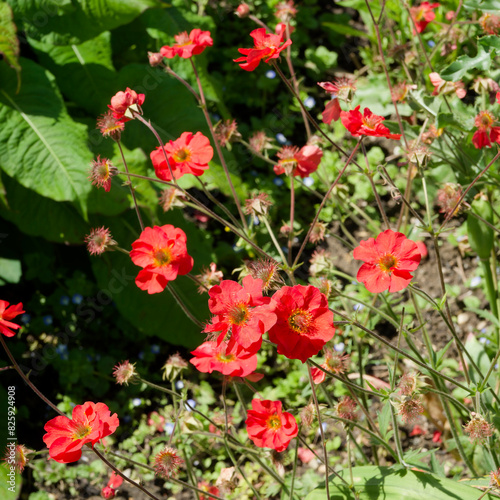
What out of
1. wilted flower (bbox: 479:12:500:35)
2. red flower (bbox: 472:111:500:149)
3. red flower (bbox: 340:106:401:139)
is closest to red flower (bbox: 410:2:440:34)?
wilted flower (bbox: 479:12:500:35)

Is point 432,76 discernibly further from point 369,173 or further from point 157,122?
point 157,122

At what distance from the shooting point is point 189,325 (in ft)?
8.36

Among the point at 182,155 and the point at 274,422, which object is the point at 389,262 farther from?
the point at 182,155

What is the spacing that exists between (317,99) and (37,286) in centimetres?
194

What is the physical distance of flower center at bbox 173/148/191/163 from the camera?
64.9 inches

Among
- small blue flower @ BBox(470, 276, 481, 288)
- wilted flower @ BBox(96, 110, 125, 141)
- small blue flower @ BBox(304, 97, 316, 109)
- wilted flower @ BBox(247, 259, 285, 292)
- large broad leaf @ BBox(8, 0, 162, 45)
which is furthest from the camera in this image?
small blue flower @ BBox(304, 97, 316, 109)

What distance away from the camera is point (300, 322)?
119cm

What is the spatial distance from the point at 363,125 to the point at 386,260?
32cm

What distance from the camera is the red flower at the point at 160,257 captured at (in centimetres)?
141

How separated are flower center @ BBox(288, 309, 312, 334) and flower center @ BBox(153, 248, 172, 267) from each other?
0.38m

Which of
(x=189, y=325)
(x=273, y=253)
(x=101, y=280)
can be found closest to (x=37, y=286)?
(x=101, y=280)

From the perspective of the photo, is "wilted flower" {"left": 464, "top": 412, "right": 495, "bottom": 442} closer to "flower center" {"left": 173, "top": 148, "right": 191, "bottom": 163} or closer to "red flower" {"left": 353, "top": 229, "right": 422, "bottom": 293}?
"red flower" {"left": 353, "top": 229, "right": 422, "bottom": 293}

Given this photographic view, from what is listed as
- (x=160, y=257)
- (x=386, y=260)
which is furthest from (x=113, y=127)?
(x=386, y=260)

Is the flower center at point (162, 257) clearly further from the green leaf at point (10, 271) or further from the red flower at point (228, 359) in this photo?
the green leaf at point (10, 271)
